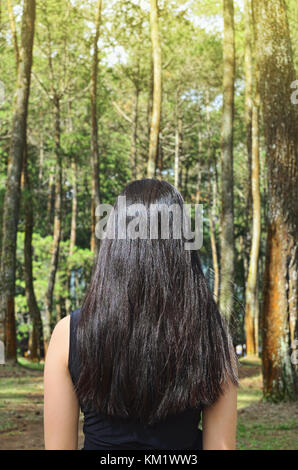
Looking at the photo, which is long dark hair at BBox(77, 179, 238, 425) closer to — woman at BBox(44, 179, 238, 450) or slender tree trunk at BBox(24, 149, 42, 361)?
woman at BBox(44, 179, 238, 450)

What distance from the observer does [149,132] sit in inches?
1031

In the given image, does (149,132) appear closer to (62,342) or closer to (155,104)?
(155,104)

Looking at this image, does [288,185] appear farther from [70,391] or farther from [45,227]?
[45,227]

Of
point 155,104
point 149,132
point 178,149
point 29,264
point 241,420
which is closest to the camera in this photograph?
point 241,420

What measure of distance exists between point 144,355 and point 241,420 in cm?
806

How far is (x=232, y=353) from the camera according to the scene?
76.9 inches

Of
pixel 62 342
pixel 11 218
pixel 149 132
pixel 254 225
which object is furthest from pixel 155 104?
pixel 62 342

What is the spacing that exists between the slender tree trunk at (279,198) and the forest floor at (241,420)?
460 mm

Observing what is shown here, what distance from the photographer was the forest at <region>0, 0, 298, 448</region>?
389 inches

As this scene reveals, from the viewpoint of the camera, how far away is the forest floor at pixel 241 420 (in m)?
7.86

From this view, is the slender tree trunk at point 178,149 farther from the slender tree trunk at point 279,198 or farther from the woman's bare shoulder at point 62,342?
the woman's bare shoulder at point 62,342

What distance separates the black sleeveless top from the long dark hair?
0.10 feet

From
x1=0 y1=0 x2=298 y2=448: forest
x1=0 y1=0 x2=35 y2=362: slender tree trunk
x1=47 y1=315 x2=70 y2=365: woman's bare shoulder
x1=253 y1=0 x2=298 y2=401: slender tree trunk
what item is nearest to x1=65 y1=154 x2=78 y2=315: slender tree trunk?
x1=0 y1=0 x2=298 y2=448: forest

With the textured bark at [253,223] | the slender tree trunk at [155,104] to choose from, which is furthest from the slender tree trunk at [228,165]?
the textured bark at [253,223]
